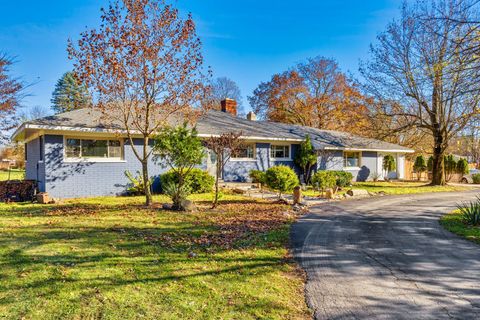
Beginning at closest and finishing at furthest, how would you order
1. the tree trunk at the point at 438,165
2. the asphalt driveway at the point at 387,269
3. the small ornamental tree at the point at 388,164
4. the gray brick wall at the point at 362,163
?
the asphalt driveway at the point at 387,269, the gray brick wall at the point at 362,163, the tree trunk at the point at 438,165, the small ornamental tree at the point at 388,164

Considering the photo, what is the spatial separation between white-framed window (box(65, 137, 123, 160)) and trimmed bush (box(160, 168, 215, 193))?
232 cm

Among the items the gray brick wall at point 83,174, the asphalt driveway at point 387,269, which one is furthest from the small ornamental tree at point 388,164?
the gray brick wall at point 83,174

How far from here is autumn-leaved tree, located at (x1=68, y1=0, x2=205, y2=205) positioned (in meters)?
9.40

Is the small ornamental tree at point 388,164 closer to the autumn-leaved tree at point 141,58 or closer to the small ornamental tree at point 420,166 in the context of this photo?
the small ornamental tree at point 420,166

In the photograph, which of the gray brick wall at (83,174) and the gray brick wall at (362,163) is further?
the gray brick wall at (362,163)

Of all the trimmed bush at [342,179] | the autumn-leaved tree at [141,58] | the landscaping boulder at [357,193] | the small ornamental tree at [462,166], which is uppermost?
the autumn-leaved tree at [141,58]

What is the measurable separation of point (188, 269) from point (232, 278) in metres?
0.74

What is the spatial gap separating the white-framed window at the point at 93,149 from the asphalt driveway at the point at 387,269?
29.2ft

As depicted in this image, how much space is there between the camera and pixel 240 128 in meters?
18.5

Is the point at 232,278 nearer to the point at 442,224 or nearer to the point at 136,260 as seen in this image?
the point at 136,260

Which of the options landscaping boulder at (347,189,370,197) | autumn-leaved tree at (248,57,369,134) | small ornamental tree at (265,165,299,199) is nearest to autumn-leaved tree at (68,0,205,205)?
small ornamental tree at (265,165,299,199)

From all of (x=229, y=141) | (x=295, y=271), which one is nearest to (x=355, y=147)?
(x=229, y=141)

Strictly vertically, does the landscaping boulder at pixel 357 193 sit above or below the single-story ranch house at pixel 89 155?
below

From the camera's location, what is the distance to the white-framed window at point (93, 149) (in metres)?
12.6
